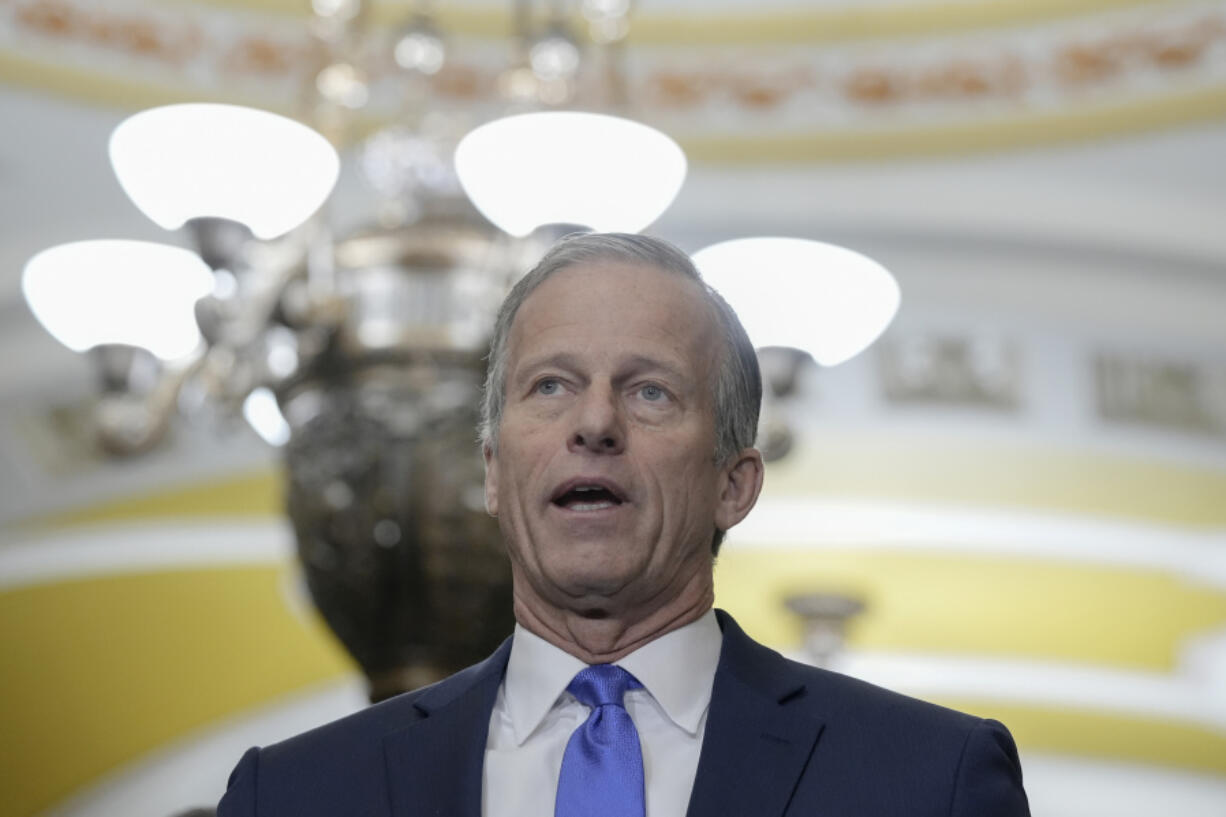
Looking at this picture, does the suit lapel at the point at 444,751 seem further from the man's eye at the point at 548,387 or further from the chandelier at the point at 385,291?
the chandelier at the point at 385,291

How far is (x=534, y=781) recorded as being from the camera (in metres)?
1.54

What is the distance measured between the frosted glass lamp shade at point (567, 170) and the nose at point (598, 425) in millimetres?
1882

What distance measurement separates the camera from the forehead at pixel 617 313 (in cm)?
157

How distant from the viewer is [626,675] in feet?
5.11

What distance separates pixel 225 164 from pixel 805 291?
1.15 metres

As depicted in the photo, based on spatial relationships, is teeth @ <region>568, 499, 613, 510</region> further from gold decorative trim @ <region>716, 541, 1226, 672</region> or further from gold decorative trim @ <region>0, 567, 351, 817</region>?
gold decorative trim @ <region>0, 567, 351, 817</region>

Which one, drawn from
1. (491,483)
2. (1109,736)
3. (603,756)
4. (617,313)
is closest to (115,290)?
(491,483)

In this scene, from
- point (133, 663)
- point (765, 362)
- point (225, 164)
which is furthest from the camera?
point (133, 663)

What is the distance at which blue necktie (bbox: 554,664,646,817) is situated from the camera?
4.87ft

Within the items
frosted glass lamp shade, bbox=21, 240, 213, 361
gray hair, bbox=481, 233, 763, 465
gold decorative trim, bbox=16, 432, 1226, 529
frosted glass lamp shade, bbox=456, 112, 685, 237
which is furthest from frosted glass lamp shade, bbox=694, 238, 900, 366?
gold decorative trim, bbox=16, 432, 1226, 529

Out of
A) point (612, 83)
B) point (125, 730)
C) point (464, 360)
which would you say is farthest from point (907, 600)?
point (464, 360)

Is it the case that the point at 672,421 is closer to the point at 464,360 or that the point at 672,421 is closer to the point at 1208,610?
the point at 464,360

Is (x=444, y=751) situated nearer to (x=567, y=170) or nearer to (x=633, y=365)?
(x=633, y=365)

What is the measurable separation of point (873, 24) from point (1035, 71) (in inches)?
23.7
